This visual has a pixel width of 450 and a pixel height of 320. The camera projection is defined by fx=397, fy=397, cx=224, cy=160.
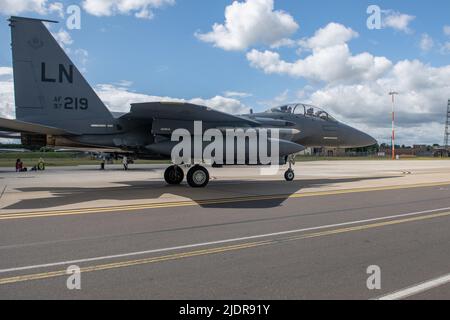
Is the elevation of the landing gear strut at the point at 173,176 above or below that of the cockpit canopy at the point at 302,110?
below

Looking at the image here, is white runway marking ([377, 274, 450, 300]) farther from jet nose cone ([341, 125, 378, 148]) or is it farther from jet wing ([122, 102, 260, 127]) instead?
jet nose cone ([341, 125, 378, 148])

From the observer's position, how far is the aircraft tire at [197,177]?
1459 cm

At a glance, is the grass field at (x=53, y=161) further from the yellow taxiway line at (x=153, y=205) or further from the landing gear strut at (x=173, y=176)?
the yellow taxiway line at (x=153, y=205)

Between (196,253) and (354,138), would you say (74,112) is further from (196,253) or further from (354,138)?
(354,138)

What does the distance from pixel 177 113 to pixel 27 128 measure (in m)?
4.66

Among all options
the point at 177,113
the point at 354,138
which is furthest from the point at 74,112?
the point at 354,138

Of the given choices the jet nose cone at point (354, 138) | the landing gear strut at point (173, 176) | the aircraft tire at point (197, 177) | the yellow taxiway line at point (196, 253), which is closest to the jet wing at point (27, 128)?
the landing gear strut at point (173, 176)

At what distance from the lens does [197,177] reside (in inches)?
576

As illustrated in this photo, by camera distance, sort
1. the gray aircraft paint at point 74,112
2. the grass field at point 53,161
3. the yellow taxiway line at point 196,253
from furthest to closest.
Result: the grass field at point 53,161 < the gray aircraft paint at point 74,112 < the yellow taxiway line at point 196,253

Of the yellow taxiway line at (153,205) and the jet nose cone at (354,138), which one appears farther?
the jet nose cone at (354,138)

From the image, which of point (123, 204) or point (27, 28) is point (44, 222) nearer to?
point (123, 204)
